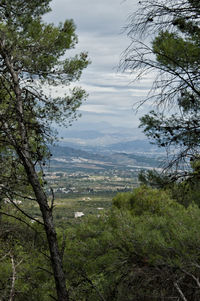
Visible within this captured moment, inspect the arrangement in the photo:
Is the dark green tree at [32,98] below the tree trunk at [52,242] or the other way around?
the other way around

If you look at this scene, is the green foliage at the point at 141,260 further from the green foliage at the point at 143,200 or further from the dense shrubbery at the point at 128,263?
the green foliage at the point at 143,200

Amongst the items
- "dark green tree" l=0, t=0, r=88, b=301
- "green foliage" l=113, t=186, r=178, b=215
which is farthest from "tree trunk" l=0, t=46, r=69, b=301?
"green foliage" l=113, t=186, r=178, b=215

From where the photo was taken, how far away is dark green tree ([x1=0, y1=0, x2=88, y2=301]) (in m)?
3.20

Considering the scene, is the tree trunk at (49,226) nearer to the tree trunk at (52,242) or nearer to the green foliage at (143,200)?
the tree trunk at (52,242)

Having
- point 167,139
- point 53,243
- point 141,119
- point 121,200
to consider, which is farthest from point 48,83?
point 121,200

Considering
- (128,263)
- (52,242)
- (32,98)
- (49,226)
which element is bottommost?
(128,263)

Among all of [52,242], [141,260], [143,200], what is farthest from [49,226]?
[143,200]

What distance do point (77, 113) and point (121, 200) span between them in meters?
5.72

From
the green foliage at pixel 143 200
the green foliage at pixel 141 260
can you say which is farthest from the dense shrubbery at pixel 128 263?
the green foliage at pixel 143 200

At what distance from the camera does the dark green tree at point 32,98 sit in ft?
10.5

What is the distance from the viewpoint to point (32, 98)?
355 centimetres

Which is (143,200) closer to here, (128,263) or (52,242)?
(128,263)

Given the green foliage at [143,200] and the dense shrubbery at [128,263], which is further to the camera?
the green foliage at [143,200]

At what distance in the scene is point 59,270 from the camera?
125 inches
